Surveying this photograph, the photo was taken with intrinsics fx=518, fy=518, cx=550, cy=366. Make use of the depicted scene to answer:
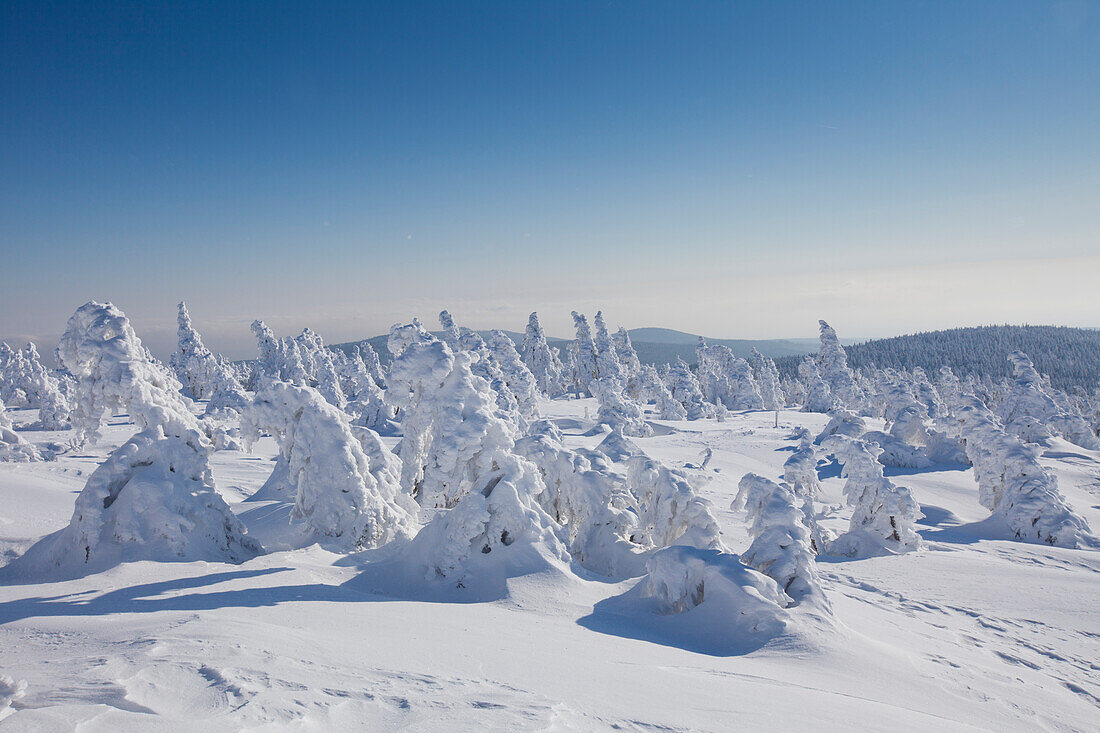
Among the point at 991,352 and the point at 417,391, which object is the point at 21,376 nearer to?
the point at 417,391

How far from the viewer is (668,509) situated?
14.9 meters

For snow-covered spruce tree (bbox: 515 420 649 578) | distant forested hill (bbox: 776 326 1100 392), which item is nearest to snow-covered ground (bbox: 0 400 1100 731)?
snow-covered spruce tree (bbox: 515 420 649 578)

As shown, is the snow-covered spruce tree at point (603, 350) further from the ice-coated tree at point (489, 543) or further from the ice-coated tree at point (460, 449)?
the ice-coated tree at point (489, 543)

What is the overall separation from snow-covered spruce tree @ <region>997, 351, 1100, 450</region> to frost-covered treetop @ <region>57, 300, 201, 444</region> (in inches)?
2072

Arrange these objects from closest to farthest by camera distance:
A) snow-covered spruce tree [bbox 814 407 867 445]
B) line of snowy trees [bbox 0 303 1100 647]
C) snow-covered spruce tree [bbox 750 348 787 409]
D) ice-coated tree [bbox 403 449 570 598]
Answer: line of snowy trees [bbox 0 303 1100 647]
ice-coated tree [bbox 403 449 570 598]
snow-covered spruce tree [bbox 814 407 867 445]
snow-covered spruce tree [bbox 750 348 787 409]

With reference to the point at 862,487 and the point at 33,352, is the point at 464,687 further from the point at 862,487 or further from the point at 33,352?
the point at 33,352

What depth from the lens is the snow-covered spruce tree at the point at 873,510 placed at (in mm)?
17766

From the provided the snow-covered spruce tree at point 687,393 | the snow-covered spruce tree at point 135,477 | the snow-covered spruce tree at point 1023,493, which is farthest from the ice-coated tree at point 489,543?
the snow-covered spruce tree at point 687,393

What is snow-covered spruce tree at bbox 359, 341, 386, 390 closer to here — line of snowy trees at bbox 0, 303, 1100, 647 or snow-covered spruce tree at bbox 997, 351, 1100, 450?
line of snowy trees at bbox 0, 303, 1100, 647

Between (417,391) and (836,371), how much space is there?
6064 centimetres

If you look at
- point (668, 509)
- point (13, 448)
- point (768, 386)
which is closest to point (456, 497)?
point (668, 509)

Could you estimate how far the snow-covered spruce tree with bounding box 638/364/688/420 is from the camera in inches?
2280

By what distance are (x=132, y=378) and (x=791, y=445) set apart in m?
38.7

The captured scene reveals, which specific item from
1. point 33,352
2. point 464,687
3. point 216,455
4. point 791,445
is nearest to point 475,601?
point 464,687
